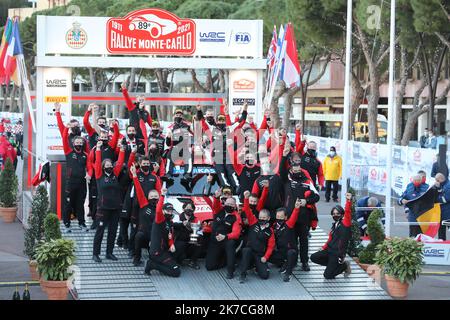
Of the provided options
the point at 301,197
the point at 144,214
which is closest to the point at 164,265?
the point at 144,214

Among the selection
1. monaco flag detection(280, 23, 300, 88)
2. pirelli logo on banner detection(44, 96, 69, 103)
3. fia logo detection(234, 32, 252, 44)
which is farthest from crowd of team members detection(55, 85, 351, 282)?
fia logo detection(234, 32, 252, 44)

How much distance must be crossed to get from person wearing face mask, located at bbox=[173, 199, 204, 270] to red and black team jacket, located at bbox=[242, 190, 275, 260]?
0.88 meters

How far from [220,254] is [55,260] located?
8.95ft

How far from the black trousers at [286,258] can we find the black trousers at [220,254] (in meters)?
0.72

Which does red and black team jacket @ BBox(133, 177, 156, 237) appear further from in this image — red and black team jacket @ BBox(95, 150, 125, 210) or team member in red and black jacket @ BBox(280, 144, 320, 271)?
team member in red and black jacket @ BBox(280, 144, 320, 271)

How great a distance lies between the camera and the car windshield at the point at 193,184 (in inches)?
697

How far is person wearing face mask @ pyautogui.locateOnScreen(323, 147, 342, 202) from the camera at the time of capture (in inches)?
1135

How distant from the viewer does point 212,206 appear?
1647cm

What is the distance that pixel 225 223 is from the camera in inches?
634

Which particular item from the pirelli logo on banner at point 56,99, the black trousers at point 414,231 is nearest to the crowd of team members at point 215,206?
the black trousers at point 414,231

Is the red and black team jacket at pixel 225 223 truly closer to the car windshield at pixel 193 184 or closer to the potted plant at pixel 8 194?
the car windshield at pixel 193 184

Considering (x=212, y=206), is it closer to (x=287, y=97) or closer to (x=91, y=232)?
(x=91, y=232)

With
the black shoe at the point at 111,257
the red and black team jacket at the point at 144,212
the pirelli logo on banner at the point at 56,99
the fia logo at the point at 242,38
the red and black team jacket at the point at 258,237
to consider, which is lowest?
the black shoe at the point at 111,257
